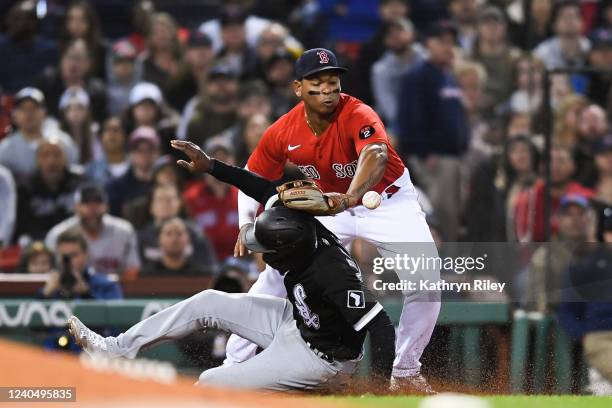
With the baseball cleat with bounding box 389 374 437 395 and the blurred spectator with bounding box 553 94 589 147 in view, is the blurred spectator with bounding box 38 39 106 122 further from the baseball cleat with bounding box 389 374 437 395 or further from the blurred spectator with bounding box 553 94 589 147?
the baseball cleat with bounding box 389 374 437 395

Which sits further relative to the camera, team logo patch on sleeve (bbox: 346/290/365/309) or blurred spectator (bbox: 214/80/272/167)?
blurred spectator (bbox: 214/80/272/167)

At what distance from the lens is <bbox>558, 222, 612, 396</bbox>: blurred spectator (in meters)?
6.81

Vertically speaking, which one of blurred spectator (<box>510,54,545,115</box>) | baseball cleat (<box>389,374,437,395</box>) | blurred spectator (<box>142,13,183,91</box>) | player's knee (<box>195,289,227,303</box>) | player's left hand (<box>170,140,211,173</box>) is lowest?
baseball cleat (<box>389,374,437,395</box>)

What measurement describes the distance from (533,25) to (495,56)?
0.48 m

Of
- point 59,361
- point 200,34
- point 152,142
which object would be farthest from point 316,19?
point 59,361

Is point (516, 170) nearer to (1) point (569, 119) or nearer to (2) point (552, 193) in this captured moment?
(1) point (569, 119)

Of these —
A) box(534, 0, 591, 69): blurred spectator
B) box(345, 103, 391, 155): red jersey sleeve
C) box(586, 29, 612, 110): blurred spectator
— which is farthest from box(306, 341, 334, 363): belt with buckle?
box(534, 0, 591, 69): blurred spectator

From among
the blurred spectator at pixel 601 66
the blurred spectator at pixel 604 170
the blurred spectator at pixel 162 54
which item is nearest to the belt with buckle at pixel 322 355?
the blurred spectator at pixel 604 170

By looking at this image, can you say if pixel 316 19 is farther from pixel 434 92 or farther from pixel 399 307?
pixel 399 307

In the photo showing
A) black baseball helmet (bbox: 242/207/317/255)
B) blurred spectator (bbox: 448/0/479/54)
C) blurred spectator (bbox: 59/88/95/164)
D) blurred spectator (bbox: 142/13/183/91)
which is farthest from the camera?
blurred spectator (bbox: 448/0/479/54)

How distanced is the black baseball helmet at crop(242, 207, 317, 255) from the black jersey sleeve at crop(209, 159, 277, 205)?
0.24m

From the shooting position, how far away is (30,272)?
9.46 meters

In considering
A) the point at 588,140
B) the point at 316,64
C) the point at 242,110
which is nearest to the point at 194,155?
the point at 316,64

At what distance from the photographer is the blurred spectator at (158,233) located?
9734mm
